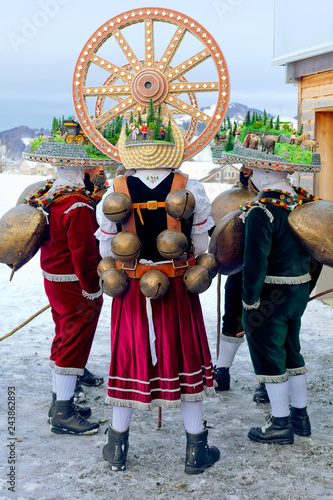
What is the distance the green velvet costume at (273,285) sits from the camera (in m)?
3.23

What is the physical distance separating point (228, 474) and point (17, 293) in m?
5.26

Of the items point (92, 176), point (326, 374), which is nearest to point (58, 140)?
point (92, 176)

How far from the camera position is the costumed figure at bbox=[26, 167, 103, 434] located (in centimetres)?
355

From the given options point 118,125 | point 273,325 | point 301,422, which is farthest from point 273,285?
point 118,125

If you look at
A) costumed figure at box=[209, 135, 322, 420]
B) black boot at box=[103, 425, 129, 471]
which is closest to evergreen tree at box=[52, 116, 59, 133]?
costumed figure at box=[209, 135, 322, 420]

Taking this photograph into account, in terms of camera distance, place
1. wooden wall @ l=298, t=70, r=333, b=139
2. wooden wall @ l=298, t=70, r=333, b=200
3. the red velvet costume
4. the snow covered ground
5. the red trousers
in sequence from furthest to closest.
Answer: wooden wall @ l=298, t=70, r=333, b=200 < wooden wall @ l=298, t=70, r=333, b=139 < the red trousers < the red velvet costume < the snow covered ground

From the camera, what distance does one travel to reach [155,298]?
9.62 feet

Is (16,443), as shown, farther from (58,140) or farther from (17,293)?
(17,293)

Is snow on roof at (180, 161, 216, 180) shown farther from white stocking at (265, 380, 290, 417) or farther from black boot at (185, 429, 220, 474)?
black boot at (185, 429, 220, 474)

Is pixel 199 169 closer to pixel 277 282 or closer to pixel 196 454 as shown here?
pixel 277 282

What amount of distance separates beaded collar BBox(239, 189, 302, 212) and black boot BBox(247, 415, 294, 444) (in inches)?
52.3

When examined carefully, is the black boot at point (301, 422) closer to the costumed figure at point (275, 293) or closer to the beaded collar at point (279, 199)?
the costumed figure at point (275, 293)

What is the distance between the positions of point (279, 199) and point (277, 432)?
4.76 ft

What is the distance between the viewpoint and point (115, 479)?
119 inches
